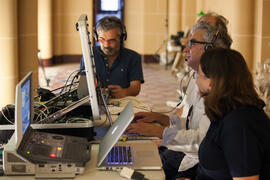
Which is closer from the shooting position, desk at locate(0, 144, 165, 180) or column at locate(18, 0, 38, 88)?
desk at locate(0, 144, 165, 180)

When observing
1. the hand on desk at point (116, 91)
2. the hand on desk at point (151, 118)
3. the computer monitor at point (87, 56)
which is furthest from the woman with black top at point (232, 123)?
the hand on desk at point (116, 91)

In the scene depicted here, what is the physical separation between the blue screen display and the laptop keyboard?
1.52ft

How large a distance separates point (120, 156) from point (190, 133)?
458 mm

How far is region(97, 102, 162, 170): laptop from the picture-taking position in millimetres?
2215

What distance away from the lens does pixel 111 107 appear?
3.45 m

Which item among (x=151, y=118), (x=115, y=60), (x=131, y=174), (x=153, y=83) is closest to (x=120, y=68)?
(x=115, y=60)

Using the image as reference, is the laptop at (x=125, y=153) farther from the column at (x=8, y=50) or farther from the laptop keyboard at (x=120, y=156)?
the column at (x=8, y=50)

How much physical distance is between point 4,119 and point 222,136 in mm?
1269

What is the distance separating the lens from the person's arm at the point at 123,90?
375 centimetres

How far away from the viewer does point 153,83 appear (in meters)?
9.88

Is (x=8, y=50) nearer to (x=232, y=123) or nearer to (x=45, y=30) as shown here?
(x=232, y=123)

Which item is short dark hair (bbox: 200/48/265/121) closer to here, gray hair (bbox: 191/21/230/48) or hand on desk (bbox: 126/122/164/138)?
hand on desk (bbox: 126/122/164/138)

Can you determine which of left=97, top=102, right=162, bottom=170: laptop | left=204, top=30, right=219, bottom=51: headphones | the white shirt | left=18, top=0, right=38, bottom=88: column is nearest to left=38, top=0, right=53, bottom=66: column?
left=18, top=0, right=38, bottom=88: column

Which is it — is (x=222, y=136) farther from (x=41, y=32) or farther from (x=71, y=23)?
(x=71, y=23)
